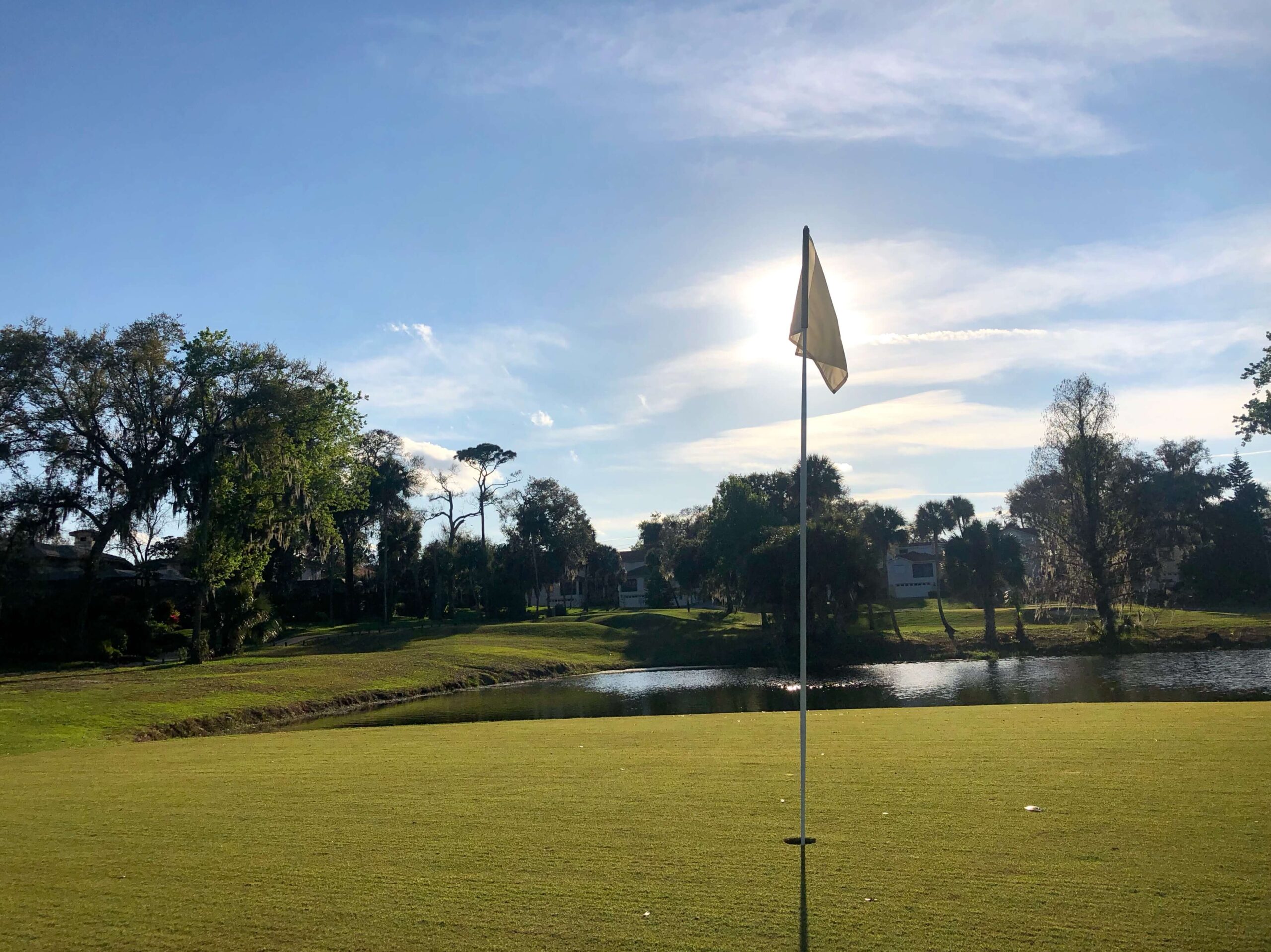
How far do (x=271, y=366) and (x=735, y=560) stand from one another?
3873cm

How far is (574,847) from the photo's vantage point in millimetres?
7453

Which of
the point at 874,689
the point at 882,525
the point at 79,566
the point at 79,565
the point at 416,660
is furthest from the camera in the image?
the point at 882,525

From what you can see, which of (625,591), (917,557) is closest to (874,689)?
(917,557)

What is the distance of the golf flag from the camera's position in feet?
29.5

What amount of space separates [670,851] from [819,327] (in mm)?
5155

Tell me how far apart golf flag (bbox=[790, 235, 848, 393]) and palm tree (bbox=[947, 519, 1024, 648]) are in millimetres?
51074

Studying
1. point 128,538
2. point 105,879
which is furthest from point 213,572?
point 105,879

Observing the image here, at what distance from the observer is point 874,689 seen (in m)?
35.2

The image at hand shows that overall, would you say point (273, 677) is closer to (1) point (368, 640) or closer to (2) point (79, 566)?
(1) point (368, 640)

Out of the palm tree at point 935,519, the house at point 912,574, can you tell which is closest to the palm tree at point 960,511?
the palm tree at point 935,519

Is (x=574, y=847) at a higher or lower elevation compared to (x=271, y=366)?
lower

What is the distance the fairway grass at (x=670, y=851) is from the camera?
566 cm

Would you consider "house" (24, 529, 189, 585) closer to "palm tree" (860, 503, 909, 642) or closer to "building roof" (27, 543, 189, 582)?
"building roof" (27, 543, 189, 582)

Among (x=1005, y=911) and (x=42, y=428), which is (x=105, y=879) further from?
(x=42, y=428)
